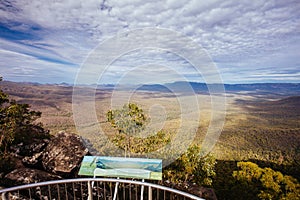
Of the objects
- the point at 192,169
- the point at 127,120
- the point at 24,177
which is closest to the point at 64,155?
the point at 24,177

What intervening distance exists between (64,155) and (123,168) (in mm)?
5998

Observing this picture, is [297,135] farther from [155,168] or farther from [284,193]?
[155,168]

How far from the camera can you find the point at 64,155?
9992 millimetres

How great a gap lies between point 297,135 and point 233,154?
731 inches

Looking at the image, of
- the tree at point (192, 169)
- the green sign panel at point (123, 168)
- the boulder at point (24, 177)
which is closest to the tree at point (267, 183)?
the tree at point (192, 169)

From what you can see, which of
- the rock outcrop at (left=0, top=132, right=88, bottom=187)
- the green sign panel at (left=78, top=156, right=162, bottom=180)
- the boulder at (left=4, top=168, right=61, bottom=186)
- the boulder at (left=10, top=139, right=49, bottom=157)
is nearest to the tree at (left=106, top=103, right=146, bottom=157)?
the boulder at (left=10, top=139, right=49, bottom=157)

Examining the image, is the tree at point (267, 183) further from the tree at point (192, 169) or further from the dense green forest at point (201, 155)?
the tree at point (192, 169)

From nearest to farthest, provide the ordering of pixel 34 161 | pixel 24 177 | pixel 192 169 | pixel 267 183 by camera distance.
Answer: pixel 24 177 → pixel 34 161 → pixel 192 169 → pixel 267 183

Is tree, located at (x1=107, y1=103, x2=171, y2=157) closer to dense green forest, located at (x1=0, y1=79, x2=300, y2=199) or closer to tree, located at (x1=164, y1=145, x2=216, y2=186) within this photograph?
dense green forest, located at (x1=0, y1=79, x2=300, y2=199)

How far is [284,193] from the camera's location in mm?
26625

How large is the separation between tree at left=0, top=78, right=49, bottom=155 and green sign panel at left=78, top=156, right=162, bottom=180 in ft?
31.6

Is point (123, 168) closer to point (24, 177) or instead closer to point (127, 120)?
point (24, 177)

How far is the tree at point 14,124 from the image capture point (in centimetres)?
1334

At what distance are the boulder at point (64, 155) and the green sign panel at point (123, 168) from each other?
16.0 ft
